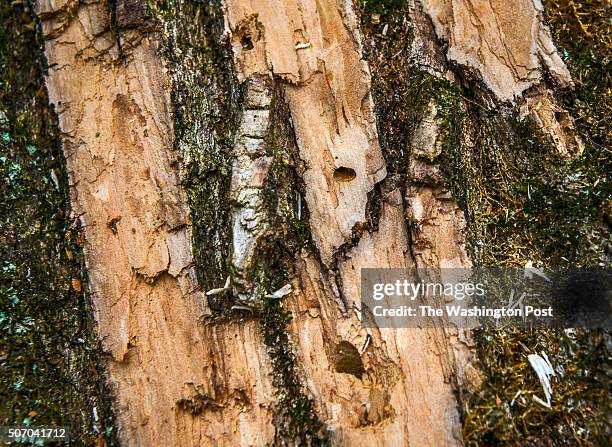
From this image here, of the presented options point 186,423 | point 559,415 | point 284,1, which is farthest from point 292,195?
point 559,415

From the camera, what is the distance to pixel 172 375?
200 cm

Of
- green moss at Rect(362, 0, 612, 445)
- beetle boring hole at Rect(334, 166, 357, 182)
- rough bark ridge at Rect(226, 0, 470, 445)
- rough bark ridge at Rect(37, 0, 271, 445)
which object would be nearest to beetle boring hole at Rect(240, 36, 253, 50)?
rough bark ridge at Rect(226, 0, 470, 445)

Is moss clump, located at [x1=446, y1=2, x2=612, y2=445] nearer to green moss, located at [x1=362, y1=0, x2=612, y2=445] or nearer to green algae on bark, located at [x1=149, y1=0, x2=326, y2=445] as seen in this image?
green moss, located at [x1=362, y1=0, x2=612, y2=445]

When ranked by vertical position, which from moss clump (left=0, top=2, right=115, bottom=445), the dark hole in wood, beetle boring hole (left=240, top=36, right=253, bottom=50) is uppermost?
beetle boring hole (left=240, top=36, right=253, bottom=50)

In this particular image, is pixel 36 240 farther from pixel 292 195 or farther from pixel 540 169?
pixel 540 169

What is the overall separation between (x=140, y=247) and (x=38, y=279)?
0.49 meters

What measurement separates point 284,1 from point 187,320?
4.25ft

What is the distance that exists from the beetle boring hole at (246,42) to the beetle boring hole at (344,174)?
0.59 metres

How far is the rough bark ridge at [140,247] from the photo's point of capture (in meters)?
1.98

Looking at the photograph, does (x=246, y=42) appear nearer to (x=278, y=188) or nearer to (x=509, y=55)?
(x=278, y=188)

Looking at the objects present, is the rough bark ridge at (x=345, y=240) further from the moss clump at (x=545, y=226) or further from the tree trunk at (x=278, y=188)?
the moss clump at (x=545, y=226)

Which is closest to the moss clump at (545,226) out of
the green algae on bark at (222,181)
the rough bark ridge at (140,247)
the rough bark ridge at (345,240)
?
the rough bark ridge at (345,240)

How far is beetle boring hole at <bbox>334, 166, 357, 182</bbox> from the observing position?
2.04 m

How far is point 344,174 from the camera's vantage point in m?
2.04
